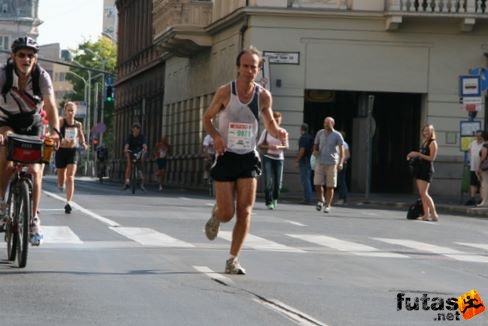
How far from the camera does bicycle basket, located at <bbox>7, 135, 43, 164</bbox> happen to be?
11.9 metres

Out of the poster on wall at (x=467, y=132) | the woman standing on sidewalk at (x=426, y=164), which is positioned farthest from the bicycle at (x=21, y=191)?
the poster on wall at (x=467, y=132)

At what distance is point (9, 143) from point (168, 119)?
52594 millimetres

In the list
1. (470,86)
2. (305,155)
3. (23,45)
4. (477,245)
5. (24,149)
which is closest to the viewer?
(24,149)

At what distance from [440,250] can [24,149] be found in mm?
6587

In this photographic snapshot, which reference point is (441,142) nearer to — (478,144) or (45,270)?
(478,144)

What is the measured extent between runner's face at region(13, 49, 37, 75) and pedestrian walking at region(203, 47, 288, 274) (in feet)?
4.97

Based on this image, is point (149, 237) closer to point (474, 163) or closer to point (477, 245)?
point (477, 245)

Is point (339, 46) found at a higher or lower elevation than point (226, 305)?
higher

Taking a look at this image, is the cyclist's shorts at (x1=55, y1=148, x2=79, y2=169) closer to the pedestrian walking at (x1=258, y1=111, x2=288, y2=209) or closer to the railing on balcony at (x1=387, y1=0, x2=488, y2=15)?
the pedestrian walking at (x1=258, y1=111, x2=288, y2=209)

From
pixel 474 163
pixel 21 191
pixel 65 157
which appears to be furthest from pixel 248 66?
pixel 474 163

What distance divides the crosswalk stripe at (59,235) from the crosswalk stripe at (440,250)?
3950 millimetres

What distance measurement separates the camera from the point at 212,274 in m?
12.2

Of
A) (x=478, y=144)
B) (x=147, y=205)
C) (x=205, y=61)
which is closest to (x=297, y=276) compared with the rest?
(x=147, y=205)

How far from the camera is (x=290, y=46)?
44250 millimetres
